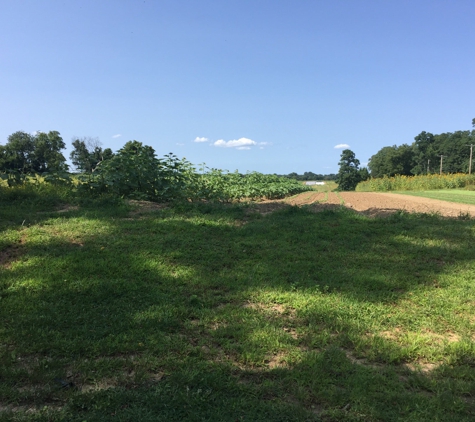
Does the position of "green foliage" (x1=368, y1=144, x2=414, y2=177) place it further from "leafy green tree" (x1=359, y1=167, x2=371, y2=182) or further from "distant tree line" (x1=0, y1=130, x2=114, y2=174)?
"distant tree line" (x1=0, y1=130, x2=114, y2=174)

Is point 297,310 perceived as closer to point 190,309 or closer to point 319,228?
point 190,309

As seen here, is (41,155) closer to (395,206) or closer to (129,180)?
(129,180)

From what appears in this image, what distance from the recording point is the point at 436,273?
14.8 ft

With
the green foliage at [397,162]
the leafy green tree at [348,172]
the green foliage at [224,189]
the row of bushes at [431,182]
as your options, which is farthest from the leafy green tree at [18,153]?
the green foliage at [397,162]

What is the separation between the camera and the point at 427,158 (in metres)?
89.0

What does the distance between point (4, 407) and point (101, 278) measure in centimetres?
189

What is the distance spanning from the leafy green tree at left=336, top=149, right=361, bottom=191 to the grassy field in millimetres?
77655

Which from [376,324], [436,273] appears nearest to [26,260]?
[376,324]

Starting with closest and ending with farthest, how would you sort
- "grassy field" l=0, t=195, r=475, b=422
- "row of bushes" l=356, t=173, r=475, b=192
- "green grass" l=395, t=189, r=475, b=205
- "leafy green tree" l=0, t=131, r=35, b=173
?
"grassy field" l=0, t=195, r=475, b=422, "leafy green tree" l=0, t=131, r=35, b=173, "green grass" l=395, t=189, r=475, b=205, "row of bushes" l=356, t=173, r=475, b=192

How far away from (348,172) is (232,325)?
90.9m

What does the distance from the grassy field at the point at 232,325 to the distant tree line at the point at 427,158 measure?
80.0 metres

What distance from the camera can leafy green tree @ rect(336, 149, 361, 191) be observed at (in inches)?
3248

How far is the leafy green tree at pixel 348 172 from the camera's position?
82500mm

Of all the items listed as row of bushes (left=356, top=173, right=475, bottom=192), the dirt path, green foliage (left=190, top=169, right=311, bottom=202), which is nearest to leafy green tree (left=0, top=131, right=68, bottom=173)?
green foliage (left=190, top=169, right=311, bottom=202)
